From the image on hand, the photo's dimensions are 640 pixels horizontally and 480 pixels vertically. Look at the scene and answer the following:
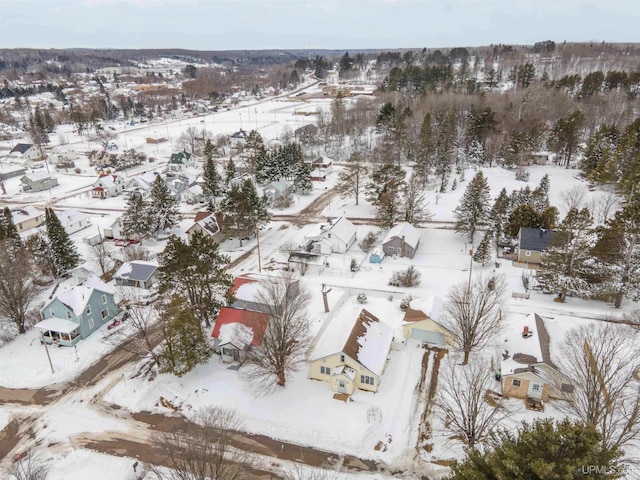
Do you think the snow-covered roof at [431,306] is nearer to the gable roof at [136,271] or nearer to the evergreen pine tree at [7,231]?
the gable roof at [136,271]

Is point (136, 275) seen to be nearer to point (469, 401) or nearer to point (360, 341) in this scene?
point (360, 341)

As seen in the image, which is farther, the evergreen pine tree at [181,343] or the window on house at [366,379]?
the evergreen pine tree at [181,343]

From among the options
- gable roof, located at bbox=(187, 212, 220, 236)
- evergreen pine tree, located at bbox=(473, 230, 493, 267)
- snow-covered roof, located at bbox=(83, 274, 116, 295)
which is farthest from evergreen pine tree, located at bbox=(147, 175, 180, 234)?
evergreen pine tree, located at bbox=(473, 230, 493, 267)

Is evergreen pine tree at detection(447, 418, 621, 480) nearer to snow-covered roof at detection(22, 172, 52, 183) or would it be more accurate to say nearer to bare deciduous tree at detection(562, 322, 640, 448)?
bare deciduous tree at detection(562, 322, 640, 448)

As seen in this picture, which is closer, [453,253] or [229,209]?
[453,253]

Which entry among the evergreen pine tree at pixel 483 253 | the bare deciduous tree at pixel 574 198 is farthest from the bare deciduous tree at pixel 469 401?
the bare deciduous tree at pixel 574 198

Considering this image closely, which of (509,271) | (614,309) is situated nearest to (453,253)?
(509,271)

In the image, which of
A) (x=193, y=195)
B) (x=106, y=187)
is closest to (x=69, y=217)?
(x=106, y=187)

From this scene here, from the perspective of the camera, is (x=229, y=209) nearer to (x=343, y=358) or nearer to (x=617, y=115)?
(x=343, y=358)
